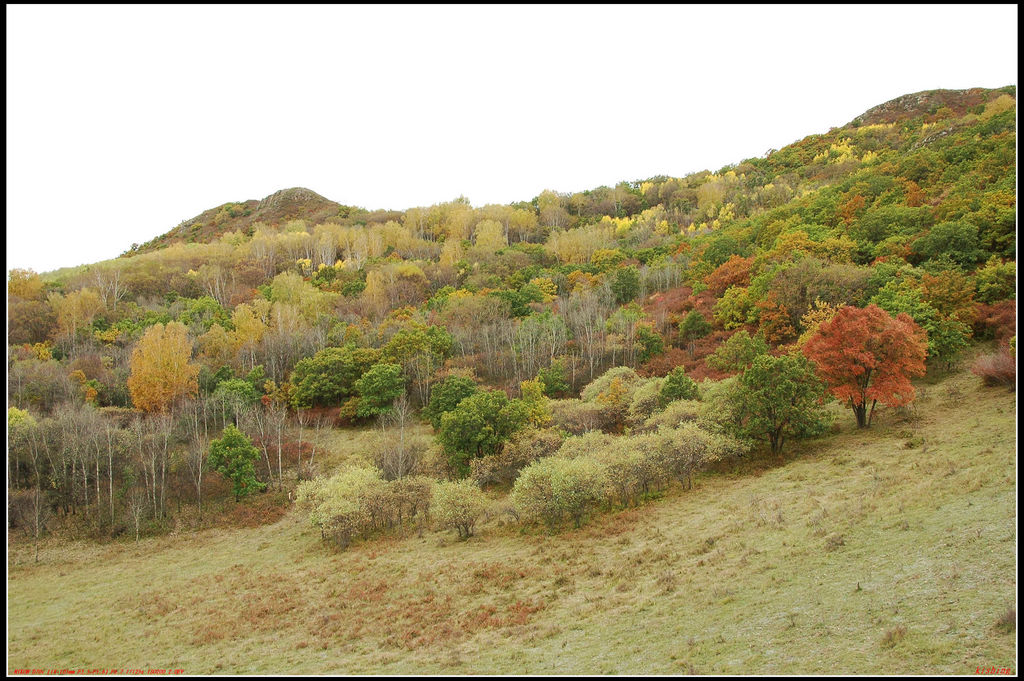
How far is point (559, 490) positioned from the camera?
93.7 ft

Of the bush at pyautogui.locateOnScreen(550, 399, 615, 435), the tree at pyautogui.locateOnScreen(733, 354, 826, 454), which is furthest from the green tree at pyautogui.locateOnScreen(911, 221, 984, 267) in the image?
the bush at pyautogui.locateOnScreen(550, 399, 615, 435)

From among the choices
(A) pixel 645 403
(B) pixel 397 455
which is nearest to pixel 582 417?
(A) pixel 645 403

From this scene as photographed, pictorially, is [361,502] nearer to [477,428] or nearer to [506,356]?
[477,428]

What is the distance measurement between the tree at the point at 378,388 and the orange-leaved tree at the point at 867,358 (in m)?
31.9

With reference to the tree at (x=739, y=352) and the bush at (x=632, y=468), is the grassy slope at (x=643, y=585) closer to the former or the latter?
the bush at (x=632, y=468)

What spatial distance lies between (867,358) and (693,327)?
22398mm

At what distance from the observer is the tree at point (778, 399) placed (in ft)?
103

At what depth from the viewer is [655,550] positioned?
75.5 ft

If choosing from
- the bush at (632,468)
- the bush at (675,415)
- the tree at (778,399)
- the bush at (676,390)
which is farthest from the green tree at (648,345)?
the bush at (632,468)

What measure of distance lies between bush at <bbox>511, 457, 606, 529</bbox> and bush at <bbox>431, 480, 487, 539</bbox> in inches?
83.7

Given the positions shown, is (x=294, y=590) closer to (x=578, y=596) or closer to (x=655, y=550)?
(x=578, y=596)

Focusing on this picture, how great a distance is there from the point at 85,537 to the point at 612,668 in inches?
1363

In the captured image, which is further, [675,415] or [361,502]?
[675,415]

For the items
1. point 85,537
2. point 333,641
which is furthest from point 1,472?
point 333,641
